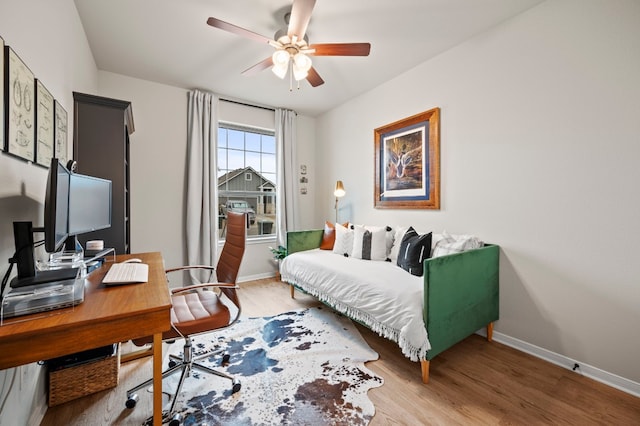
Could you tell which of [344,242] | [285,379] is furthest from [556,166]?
[285,379]

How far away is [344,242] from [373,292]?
1191 millimetres

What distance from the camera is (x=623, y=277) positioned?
1.71 meters

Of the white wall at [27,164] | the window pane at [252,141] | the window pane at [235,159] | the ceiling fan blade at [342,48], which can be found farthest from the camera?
the window pane at [252,141]

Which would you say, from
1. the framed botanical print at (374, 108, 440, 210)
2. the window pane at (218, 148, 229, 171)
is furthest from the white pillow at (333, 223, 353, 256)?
the window pane at (218, 148, 229, 171)

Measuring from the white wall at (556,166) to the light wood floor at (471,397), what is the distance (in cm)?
25

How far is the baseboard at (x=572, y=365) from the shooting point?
1.68m

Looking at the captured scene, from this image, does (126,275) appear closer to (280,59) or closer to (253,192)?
(280,59)

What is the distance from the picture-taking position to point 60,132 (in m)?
1.81

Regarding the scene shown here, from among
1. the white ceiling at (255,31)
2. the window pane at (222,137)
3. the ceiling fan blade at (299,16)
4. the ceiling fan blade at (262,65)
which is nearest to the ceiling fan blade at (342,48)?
the ceiling fan blade at (299,16)

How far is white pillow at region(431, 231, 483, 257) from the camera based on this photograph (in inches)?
87.7

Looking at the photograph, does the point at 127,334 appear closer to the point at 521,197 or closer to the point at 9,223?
the point at 9,223

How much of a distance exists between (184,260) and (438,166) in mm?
3347

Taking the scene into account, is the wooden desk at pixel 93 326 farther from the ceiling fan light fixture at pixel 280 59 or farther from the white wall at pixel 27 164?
the ceiling fan light fixture at pixel 280 59

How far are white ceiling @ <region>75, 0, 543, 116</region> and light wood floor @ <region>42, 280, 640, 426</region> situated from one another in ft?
8.99
